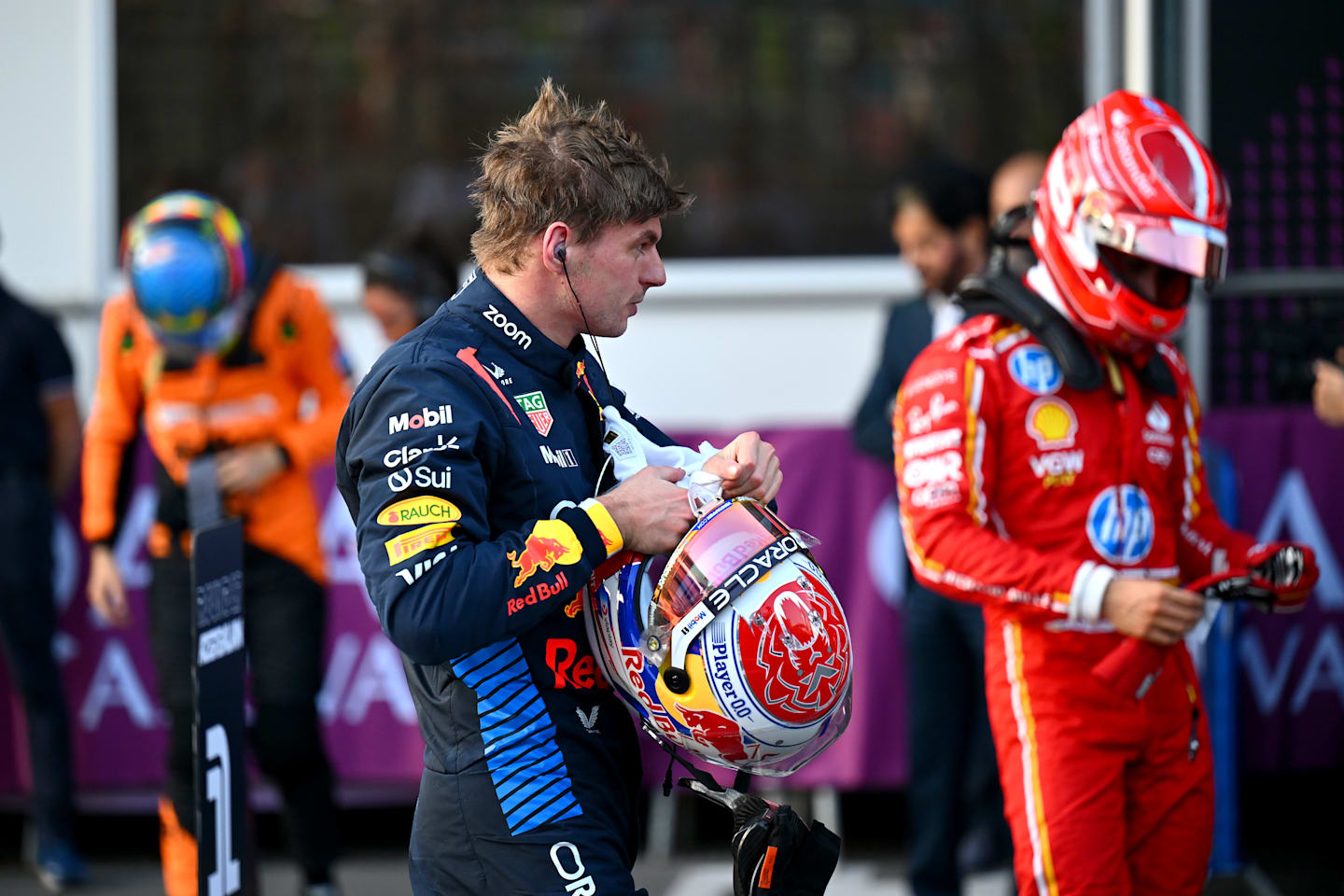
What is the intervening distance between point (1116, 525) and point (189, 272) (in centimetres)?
259

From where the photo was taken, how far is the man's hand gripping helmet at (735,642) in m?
2.24

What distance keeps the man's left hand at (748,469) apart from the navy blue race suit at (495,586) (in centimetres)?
21

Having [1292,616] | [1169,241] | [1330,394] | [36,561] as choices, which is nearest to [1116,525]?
[1169,241]

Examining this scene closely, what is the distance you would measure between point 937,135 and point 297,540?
4.20 m

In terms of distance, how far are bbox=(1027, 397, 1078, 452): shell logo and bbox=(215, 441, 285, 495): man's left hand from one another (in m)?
2.31

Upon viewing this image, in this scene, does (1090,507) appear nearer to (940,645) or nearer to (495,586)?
(495,586)

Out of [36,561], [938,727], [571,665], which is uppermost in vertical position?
[571,665]

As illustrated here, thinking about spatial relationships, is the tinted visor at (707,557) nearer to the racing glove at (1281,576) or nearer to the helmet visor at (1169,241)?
→ the helmet visor at (1169,241)

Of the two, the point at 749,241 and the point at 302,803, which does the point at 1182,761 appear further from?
the point at 749,241

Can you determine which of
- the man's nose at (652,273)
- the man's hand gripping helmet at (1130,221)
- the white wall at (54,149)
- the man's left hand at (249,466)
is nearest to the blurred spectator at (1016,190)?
the man's hand gripping helmet at (1130,221)

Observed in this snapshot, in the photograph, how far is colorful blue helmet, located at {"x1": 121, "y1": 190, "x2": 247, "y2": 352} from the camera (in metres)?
4.38

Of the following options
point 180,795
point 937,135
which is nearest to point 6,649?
point 180,795

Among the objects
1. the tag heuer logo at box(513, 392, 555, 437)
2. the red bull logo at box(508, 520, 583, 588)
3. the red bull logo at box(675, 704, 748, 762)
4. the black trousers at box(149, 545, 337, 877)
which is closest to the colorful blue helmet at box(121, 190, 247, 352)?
the black trousers at box(149, 545, 337, 877)

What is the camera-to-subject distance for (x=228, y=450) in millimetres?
4590
